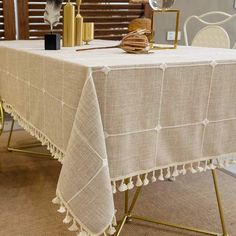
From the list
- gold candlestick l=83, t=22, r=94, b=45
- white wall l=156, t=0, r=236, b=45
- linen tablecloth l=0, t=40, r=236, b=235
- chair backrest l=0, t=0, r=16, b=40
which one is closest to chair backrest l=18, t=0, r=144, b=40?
chair backrest l=0, t=0, r=16, b=40

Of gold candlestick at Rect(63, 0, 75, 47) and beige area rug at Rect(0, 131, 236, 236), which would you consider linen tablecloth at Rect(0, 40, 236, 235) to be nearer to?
gold candlestick at Rect(63, 0, 75, 47)

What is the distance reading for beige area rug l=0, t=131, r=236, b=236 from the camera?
1.42 m

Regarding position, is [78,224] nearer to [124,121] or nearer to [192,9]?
[124,121]

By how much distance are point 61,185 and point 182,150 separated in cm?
35

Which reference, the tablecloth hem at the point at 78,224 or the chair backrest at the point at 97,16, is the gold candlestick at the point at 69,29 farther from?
the chair backrest at the point at 97,16

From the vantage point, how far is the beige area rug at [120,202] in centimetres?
142

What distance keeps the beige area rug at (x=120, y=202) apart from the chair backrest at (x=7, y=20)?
3.12 ft

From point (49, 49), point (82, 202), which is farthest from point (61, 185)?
point (49, 49)

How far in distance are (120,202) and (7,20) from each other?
5.33 ft

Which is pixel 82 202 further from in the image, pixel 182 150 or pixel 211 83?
pixel 211 83

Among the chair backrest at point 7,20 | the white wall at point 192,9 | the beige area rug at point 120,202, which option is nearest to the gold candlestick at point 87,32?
the beige area rug at point 120,202

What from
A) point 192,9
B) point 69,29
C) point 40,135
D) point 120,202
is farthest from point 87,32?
point 192,9

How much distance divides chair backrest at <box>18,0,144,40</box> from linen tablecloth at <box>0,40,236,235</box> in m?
1.57

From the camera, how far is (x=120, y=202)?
1640 mm
